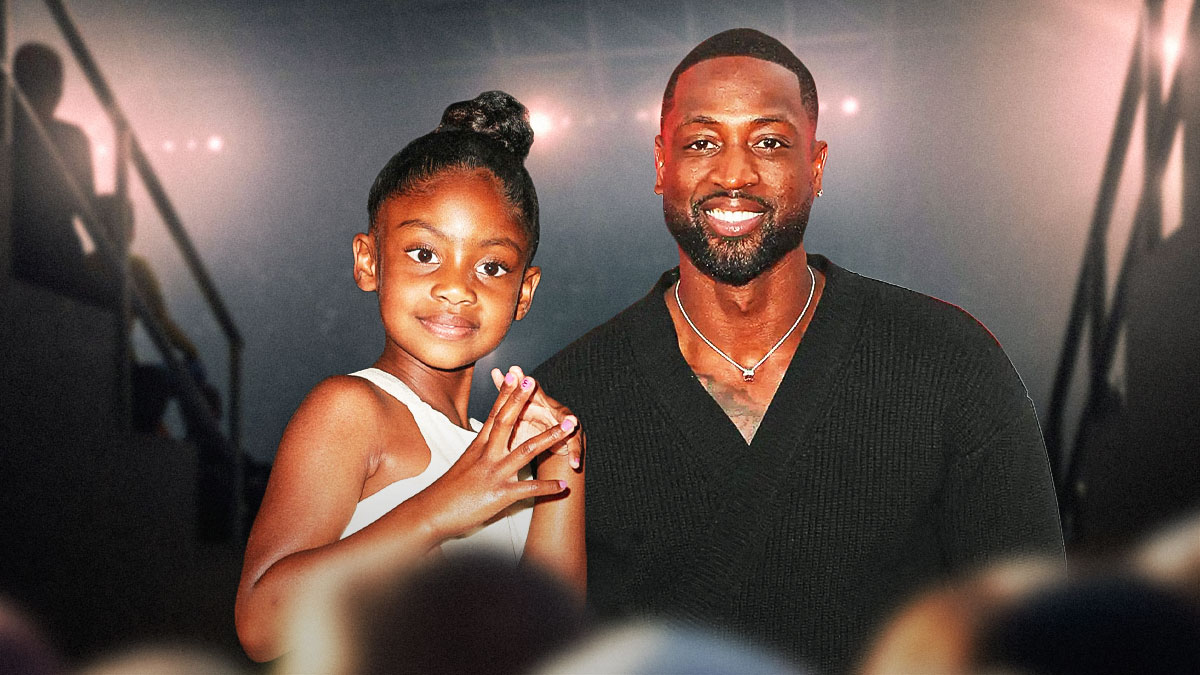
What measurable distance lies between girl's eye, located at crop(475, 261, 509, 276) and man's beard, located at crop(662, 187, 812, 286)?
1.43 feet

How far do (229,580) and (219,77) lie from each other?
2723mm

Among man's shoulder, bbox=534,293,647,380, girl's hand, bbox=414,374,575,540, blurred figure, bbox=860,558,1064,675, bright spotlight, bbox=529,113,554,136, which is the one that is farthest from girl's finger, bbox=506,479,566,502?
bright spotlight, bbox=529,113,554,136

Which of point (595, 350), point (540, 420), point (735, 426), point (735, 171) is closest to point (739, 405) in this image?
point (735, 426)

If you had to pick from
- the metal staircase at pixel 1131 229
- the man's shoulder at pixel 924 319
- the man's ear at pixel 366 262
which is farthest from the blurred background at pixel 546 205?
the man's ear at pixel 366 262

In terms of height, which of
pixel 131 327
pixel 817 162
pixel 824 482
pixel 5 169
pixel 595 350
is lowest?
pixel 131 327

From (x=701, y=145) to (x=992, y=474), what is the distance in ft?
2.70

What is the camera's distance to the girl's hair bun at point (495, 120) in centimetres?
154

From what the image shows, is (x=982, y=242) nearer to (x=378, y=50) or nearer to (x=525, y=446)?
(x=378, y=50)

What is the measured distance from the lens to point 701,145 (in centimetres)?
170

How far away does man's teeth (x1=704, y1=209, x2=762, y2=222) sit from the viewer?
5.47 feet

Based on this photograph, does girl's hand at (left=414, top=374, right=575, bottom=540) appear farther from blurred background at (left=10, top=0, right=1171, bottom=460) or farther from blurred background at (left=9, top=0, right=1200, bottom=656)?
blurred background at (left=10, top=0, right=1171, bottom=460)

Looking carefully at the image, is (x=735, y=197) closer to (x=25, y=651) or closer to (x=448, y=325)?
(x=448, y=325)

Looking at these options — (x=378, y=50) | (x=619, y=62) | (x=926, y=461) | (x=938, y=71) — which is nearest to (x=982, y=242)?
(x=938, y=71)

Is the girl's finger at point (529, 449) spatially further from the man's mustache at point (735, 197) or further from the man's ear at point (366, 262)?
the man's mustache at point (735, 197)
